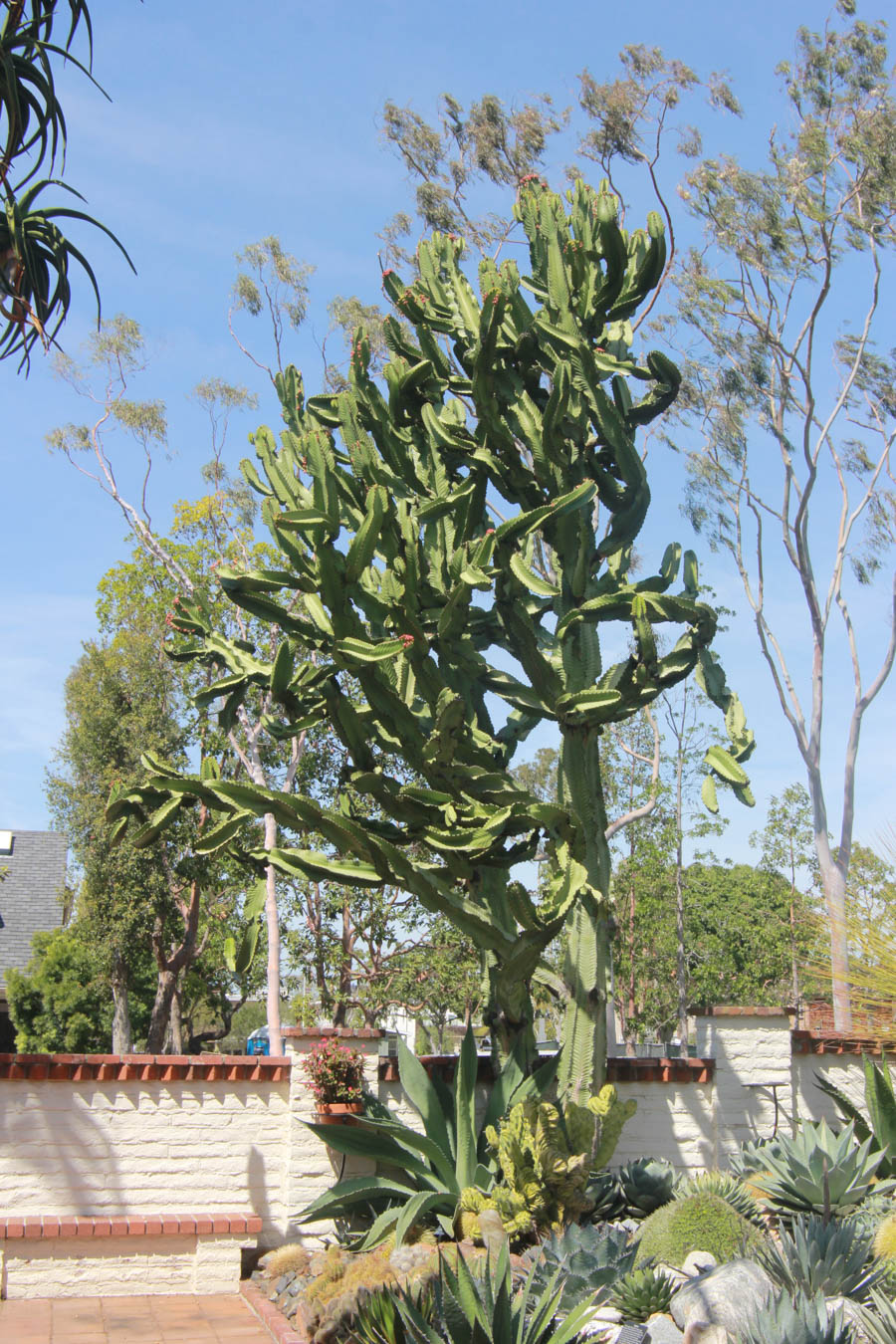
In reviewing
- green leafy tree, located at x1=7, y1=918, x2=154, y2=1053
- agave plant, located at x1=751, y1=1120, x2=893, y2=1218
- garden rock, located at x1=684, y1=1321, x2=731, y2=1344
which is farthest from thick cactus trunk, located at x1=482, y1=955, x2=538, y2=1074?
green leafy tree, located at x1=7, y1=918, x2=154, y2=1053

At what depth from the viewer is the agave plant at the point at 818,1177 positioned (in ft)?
22.7

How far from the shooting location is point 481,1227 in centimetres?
691

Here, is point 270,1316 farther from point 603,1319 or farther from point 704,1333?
point 704,1333

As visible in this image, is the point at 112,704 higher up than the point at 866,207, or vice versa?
the point at 866,207

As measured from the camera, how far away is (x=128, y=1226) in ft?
24.5

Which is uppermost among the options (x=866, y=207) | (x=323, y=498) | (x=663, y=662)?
(x=866, y=207)

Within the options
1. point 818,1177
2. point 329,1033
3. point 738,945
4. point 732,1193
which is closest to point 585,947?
point 732,1193

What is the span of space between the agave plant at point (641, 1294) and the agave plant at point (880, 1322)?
1102mm

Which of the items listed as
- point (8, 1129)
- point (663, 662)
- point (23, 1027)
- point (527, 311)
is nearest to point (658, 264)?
point (527, 311)

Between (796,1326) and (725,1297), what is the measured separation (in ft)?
2.85

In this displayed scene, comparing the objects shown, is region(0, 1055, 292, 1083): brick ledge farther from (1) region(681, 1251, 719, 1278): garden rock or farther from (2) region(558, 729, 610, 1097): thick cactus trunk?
(1) region(681, 1251, 719, 1278): garden rock

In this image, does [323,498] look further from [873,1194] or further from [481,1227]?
[873,1194]

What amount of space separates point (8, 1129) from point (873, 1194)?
543 centimetres

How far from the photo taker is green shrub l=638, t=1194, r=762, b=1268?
21.5 feet
